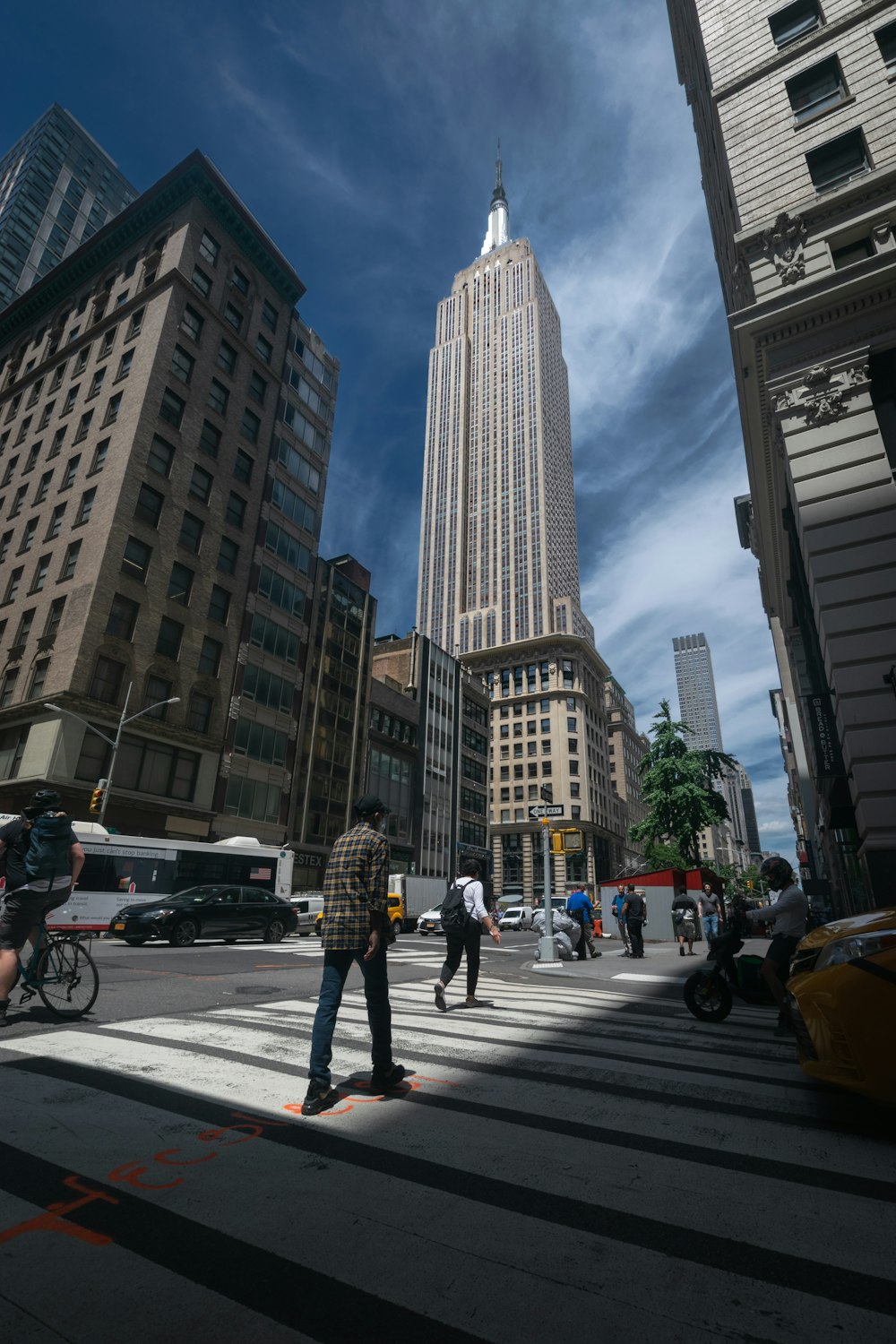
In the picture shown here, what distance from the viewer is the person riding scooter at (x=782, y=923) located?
6.94m

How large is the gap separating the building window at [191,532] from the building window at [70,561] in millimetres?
5042

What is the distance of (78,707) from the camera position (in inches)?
1188

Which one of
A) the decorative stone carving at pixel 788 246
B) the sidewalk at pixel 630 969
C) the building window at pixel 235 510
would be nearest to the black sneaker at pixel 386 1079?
the sidewalk at pixel 630 969

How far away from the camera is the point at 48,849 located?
20.5 feet

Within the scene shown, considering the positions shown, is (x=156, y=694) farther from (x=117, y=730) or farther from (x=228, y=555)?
(x=228, y=555)

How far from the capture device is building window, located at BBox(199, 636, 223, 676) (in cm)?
3725

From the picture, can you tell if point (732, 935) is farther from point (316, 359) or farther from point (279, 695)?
point (316, 359)

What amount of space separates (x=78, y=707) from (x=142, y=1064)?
95.2 feet

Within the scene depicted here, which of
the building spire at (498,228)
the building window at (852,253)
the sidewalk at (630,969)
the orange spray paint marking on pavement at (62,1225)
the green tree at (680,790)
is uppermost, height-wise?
the building spire at (498,228)

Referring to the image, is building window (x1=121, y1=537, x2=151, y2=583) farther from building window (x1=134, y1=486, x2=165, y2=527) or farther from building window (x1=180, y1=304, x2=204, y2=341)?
building window (x1=180, y1=304, x2=204, y2=341)

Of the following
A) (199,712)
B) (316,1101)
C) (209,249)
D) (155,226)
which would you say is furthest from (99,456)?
(316,1101)

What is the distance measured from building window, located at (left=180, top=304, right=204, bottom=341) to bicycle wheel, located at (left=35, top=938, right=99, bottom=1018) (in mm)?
42352

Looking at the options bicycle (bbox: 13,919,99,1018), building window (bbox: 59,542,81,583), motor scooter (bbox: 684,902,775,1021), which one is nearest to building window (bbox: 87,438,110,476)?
building window (bbox: 59,542,81,583)

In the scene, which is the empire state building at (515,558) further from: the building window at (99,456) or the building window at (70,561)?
the building window at (99,456)
